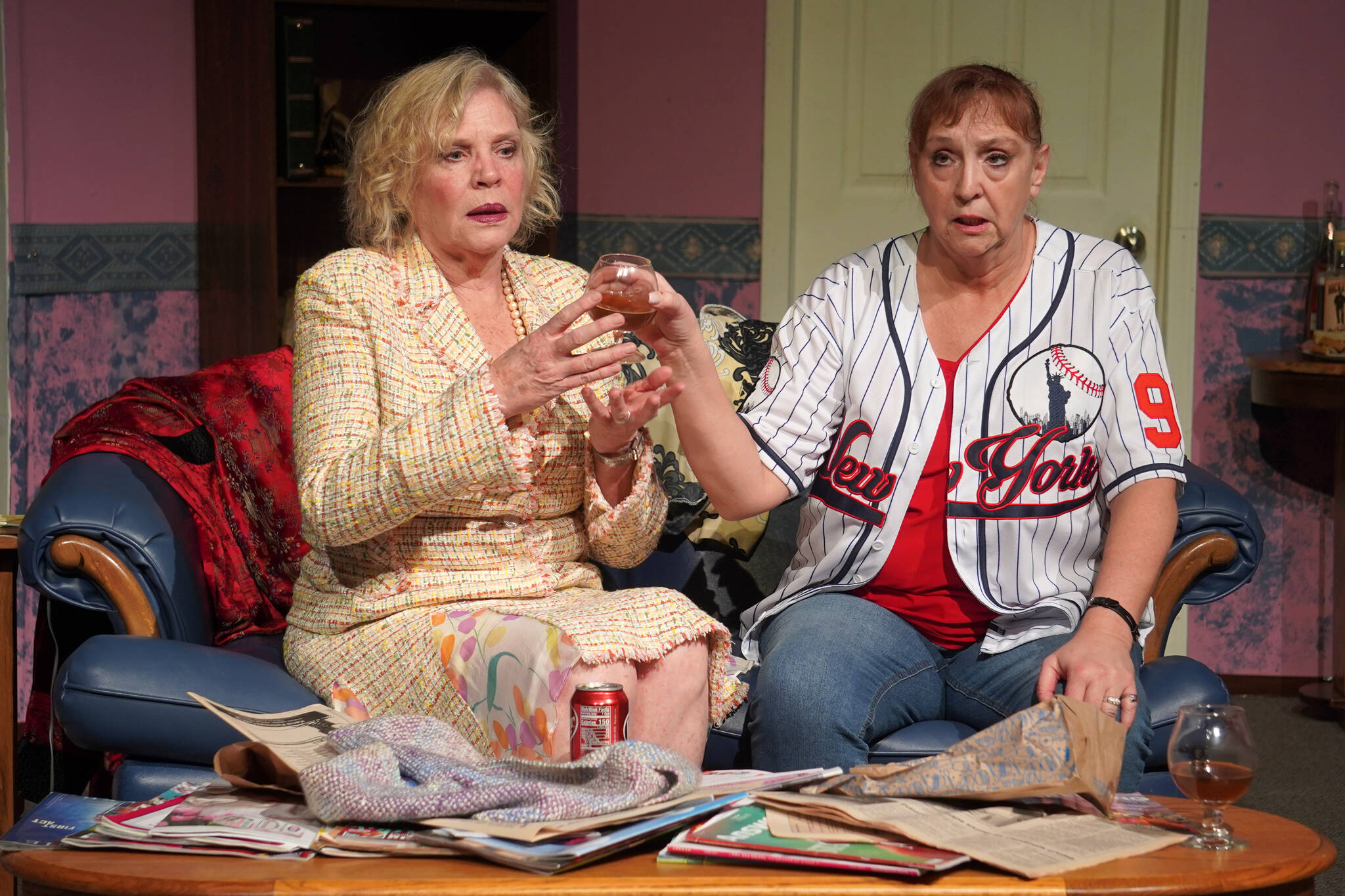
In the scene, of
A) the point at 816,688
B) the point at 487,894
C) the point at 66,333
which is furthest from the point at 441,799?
the point at 66,333

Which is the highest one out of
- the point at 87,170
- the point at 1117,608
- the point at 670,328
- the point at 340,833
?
the point at 87,170

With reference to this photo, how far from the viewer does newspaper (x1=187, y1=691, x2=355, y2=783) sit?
1.51m

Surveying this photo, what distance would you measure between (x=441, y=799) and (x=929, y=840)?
1.59 feet

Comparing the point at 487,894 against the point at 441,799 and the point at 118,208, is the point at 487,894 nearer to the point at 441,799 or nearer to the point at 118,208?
the point at 441,799

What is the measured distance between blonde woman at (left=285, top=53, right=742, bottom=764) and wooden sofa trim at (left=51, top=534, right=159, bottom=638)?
0.23 meters

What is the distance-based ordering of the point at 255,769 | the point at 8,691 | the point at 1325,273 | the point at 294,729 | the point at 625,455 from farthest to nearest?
the point at 1325,273, the point at 8,691, the point at 625,455, the point at 294,729, the point at 255,769

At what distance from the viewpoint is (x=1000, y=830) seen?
139 centimetres

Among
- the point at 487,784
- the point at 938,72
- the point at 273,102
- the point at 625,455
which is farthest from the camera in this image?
the point at 938,72

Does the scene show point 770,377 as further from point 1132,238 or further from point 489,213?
point 1132,238

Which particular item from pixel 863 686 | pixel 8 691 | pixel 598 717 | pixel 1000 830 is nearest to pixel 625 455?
pixel 863 686

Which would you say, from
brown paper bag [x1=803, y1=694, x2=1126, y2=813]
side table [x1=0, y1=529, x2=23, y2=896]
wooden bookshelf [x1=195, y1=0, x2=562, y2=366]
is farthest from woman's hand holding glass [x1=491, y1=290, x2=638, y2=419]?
wooden bookshelf [x1=195, y1=0, x2=562, y2=366]

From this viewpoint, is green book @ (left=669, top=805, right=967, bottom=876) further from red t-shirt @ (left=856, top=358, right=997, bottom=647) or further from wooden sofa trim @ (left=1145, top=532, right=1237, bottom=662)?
wooden sofa trim @ (left=1145, top=532, right=1237, bottom=662)

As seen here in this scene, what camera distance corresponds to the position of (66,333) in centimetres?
355

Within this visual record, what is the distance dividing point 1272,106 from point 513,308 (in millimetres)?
2586
